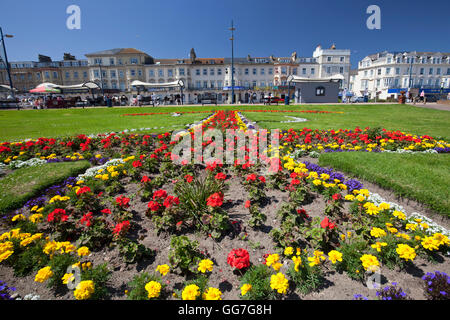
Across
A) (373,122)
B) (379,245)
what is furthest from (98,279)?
(373,122)

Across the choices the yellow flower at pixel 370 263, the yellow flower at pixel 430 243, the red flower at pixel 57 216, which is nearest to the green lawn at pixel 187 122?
the red flower at pixel 57 216

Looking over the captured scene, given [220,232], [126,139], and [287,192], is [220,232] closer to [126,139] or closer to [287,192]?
[287,192]

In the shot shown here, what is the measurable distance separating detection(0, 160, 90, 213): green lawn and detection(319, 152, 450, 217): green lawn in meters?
5.52

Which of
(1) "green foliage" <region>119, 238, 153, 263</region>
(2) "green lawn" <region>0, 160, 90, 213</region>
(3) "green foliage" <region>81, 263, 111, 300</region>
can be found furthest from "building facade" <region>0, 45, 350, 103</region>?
(3) "green foliage" <region>81, 263, 111, 300</region>

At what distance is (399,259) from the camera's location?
226cm

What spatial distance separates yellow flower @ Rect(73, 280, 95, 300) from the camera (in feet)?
5.91

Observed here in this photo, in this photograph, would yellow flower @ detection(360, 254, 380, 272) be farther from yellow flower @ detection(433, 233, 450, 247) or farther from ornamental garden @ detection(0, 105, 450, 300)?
yellow flower @ detection(433, 233, 450, 247)

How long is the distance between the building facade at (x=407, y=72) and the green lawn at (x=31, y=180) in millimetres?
70562

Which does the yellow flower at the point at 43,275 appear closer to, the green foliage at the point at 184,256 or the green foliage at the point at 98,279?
the green foliage at the point at 98,279

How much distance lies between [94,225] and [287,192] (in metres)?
2.87

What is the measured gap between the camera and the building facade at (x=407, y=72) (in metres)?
60.4

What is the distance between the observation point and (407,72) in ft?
199
